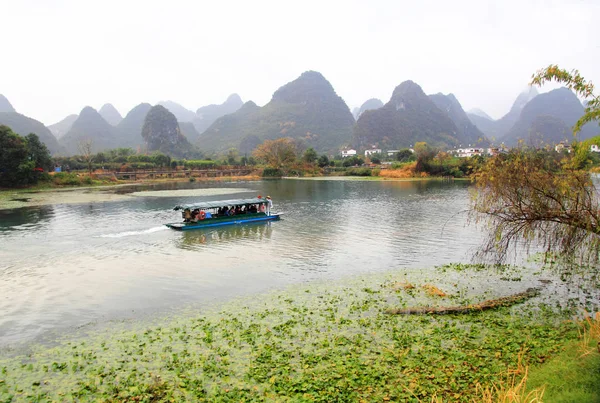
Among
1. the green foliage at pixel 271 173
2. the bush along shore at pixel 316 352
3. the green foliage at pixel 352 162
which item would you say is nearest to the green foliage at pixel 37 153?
the green foliage at pixel 271 173

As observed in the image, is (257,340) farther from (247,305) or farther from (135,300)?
(135,300)

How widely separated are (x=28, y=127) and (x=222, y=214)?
551ft

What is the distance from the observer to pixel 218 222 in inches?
1144

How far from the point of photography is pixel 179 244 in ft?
78.0

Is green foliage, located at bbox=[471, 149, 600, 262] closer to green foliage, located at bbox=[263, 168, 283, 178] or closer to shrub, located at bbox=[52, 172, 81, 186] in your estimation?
shrub, located at bbox=[52, 172, 81, 186]

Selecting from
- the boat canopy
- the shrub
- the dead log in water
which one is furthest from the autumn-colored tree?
the dead log in water

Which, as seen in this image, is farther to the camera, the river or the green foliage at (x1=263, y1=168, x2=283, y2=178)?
the green foliage at (x1=263, y1=168, x2=283, y2=178)

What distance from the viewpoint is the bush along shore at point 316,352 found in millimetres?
7859

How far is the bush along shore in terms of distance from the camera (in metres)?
7.86

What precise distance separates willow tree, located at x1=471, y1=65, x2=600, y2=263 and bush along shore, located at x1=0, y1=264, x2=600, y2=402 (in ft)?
8.62

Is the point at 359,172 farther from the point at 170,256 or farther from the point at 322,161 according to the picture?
the point at 170,256

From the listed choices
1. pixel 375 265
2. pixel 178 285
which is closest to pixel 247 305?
pixel 178 285

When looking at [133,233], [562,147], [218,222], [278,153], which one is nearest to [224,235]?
[218,222]

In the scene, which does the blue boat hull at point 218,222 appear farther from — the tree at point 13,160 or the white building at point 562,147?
the tree at point 13,160
